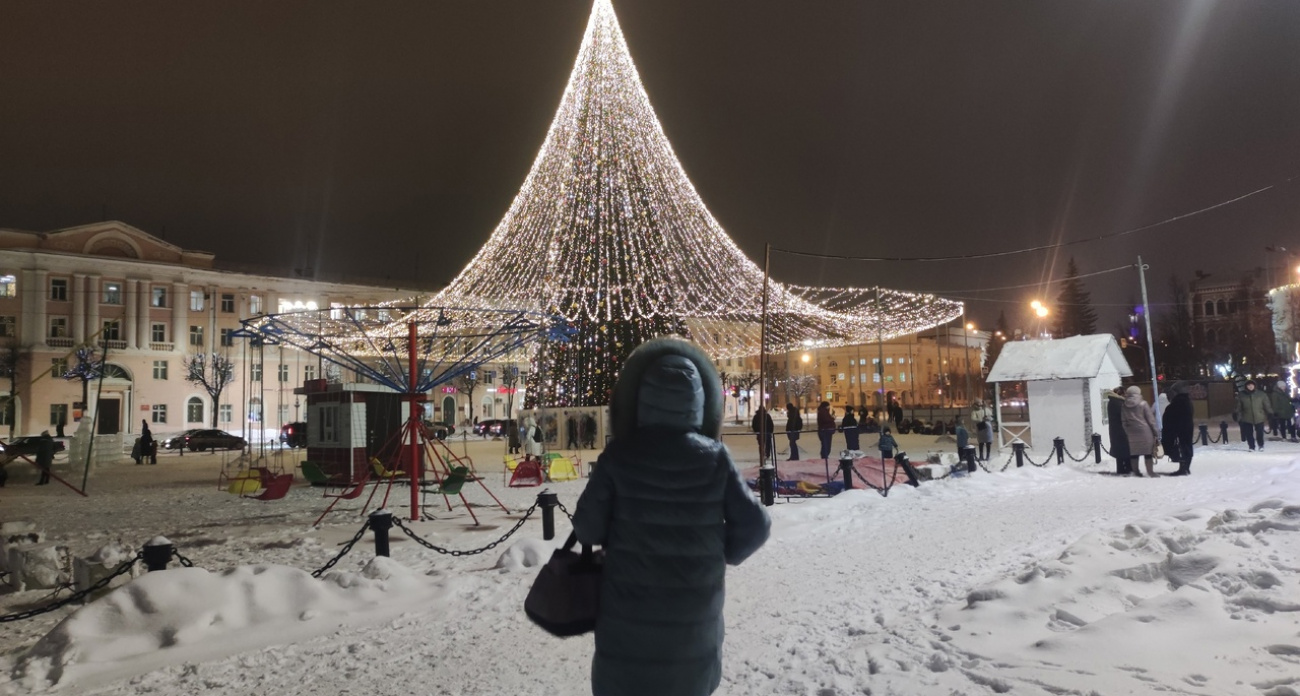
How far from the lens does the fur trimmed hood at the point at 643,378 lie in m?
3.04

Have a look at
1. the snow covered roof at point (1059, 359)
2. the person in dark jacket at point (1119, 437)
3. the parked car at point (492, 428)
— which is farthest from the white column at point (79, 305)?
the person in dark jacket at point (1119, 437)

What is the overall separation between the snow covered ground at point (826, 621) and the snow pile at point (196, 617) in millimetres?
17

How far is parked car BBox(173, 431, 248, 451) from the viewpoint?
38156 mm

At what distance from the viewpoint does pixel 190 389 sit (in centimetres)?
5481

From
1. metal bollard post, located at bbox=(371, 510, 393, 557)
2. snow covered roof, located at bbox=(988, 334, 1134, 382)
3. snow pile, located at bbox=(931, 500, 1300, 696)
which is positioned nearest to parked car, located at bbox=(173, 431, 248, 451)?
metal bollard post, located at bbox=(371, 510, 393, 557)

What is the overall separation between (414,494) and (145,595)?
20.5 feet

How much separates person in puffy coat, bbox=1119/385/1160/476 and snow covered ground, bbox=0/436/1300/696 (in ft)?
18.5

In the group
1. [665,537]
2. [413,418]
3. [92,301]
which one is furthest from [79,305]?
[665,537]

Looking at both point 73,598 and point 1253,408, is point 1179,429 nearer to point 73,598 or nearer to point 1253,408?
point 1253,408

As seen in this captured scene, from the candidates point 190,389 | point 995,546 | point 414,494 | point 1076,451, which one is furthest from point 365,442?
point 190,389

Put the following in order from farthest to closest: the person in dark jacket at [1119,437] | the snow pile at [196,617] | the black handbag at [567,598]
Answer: the person in dark jacket at [1119,437]
the snow pile at [196,617]
the black handbag at [567,598]

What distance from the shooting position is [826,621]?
19.7ft

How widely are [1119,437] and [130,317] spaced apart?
5908 centimetres

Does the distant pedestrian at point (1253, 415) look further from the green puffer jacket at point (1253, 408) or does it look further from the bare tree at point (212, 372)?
the bare tree at point (212, 372)
